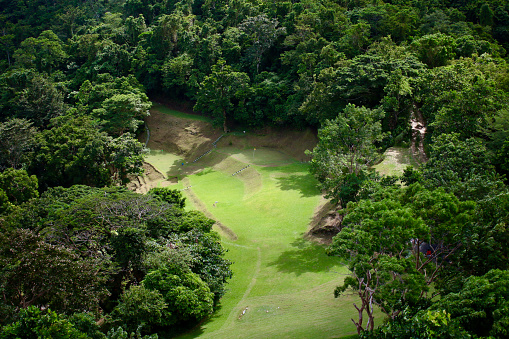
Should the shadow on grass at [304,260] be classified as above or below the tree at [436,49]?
below

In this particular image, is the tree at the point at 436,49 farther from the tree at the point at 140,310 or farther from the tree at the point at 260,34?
the tree at the point at 140,310

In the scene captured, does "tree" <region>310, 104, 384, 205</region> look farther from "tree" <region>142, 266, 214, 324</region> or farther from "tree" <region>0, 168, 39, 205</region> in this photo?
"tree" <region>0, 168, 39, 205</region>

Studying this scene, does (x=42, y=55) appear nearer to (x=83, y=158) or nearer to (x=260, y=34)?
(x=83, y=158)

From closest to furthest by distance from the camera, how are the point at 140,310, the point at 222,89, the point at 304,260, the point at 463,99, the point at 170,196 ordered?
the point at 140,310, the point at 463,99, the point at 304,260, the point at 170,196, the point at 222,89

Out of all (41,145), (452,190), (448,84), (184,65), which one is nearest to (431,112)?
(448,84)

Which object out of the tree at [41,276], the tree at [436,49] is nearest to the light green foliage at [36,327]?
the tree at [41,276]

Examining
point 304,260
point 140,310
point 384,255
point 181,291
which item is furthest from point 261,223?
point 384,255
